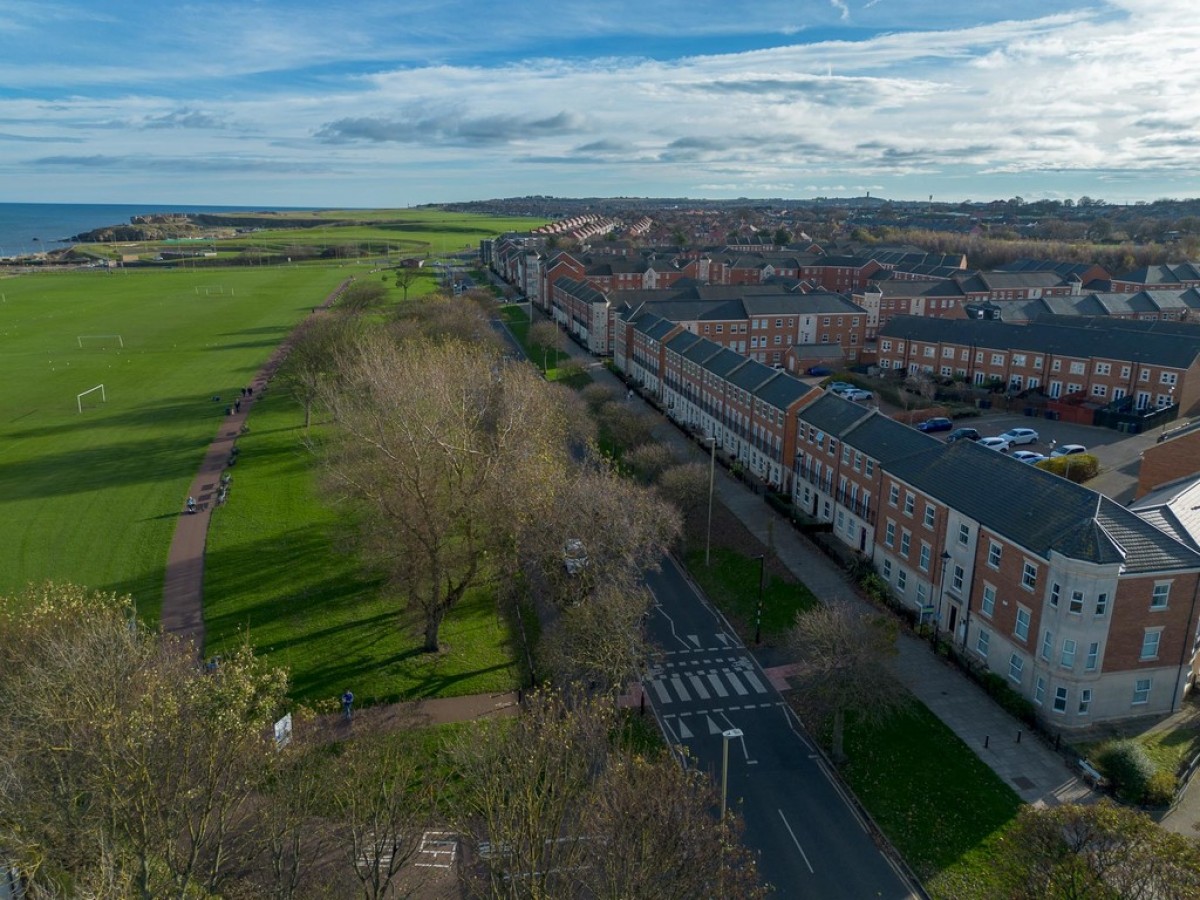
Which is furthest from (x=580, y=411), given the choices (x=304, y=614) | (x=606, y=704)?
(x=606, y=704)

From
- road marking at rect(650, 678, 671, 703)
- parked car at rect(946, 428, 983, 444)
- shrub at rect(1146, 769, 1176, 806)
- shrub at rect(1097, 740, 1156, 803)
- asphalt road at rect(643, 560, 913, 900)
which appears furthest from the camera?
parked car at rect(946, 428, 983, 444)

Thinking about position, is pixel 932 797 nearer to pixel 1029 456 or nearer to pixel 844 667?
pixel 844 667

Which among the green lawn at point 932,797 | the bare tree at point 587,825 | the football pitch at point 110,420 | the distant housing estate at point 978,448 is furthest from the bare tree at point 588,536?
the football pitch at point 110,420

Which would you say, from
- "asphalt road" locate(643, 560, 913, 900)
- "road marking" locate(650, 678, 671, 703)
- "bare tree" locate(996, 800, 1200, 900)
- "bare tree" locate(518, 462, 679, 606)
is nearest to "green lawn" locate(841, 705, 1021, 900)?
"asphalt road" locate(643, 560, 913, 900)

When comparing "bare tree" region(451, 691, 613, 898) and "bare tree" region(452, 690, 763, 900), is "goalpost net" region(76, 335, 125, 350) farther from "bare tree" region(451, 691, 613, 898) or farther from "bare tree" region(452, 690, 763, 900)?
"bare tree" region(452, 690, 763, 900)

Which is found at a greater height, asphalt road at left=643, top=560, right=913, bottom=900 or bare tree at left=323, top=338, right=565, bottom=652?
bare tree at left=323, top=338, right=565, bottom=652

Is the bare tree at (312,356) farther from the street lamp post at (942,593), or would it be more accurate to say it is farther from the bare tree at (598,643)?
the street lamp post at (942,593)

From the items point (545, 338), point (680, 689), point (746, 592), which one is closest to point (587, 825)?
point (680, 689)
